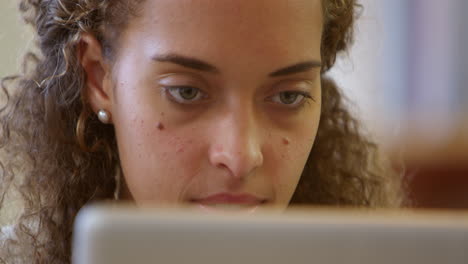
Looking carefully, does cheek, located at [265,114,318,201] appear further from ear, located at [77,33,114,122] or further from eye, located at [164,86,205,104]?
ear, located at [77,33,114,122]

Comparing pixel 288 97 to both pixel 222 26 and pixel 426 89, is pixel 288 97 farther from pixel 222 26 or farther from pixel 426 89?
pixel 426 89

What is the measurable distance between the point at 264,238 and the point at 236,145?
46cm

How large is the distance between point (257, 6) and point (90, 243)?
1.88 ft

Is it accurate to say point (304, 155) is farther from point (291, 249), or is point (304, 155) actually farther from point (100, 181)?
point (291, 249)

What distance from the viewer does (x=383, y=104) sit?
241cm

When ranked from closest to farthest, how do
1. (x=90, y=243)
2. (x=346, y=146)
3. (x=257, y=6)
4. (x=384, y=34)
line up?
(x=90, y=243), (x=257, y=6), (x=346, y=146), (x=384, y=34)

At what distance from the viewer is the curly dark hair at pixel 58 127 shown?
1028mm

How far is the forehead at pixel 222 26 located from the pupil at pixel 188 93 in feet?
0.18

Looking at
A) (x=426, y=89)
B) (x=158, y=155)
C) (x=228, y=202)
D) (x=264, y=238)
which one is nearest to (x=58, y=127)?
(x=158, y=155)

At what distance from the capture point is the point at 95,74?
1036 mm

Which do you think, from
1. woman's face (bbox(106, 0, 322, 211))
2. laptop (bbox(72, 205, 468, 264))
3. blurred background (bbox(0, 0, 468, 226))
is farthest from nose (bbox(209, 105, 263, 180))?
blurred background (bbox(0, 0, 468, 226))

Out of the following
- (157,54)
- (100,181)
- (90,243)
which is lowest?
(100,181)

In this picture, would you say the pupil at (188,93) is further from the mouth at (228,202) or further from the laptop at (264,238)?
the laptop at (264,238)

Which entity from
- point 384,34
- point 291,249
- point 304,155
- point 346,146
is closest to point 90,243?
point 291,249
